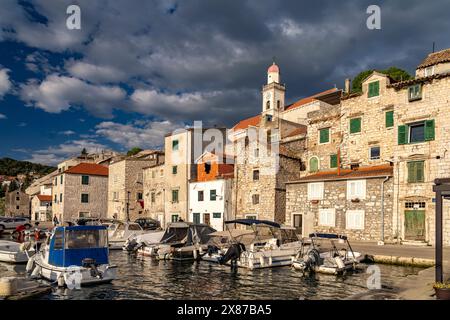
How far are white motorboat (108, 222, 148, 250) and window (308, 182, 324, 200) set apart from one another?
49.5 feet

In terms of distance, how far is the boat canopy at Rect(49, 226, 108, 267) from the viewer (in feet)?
57.6

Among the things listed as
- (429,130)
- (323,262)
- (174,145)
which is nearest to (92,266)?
(323,262)

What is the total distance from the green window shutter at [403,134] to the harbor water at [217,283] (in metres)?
11.9

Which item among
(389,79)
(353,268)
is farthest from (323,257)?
(389,79)

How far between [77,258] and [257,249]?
10.8 meters

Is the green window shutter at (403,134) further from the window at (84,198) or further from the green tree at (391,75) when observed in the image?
the window at (84,198)

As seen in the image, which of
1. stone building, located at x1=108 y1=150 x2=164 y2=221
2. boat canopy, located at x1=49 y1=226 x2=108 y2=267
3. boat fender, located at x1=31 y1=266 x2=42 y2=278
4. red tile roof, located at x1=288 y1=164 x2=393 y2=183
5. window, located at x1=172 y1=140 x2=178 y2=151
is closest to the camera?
boat canopy, located at x1=49 y1=226 x2=108 y2=267

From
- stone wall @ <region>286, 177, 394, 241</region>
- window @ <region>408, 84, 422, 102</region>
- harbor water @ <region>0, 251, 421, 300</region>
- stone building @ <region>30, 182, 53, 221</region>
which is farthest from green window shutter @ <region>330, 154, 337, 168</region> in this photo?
stone building @ <region>30, 182, 53, 221</region>

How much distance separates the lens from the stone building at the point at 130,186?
5697cm

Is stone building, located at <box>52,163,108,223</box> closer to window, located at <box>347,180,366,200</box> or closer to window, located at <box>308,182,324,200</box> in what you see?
window, located at <box>308,182,324,200</box>

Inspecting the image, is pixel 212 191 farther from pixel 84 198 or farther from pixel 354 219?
pixel 84 198

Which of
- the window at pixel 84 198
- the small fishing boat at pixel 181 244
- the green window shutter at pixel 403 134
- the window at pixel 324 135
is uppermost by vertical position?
the window at pixel 324 135

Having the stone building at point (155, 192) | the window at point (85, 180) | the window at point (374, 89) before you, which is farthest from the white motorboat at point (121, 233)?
the window at point (85, 180)

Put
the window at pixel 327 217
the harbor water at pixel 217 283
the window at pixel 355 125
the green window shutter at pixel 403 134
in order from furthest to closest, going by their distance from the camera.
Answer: the window at pixel 355 125 < the window at pixel 327 217 < the green window shutter at pixel 403 134 < the harbor water at pixel 217 283
